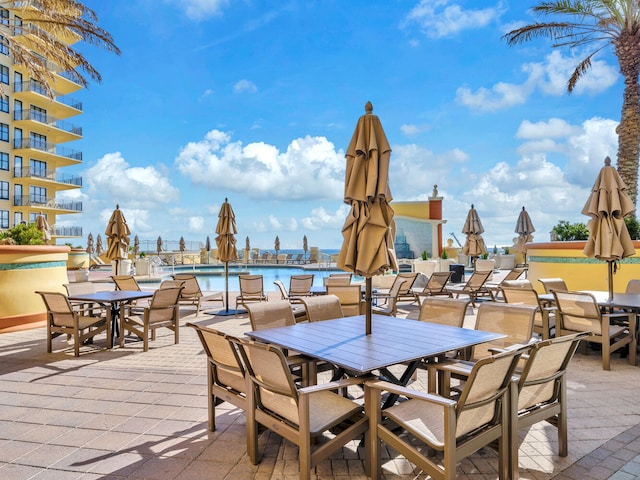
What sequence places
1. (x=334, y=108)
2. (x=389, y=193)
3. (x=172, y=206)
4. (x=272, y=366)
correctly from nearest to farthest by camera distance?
(x=272, y=366) < (x=389, y=193) < (x=334, y=108) < (x=172, y=206)

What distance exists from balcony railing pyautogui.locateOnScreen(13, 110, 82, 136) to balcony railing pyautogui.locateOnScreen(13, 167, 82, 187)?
3.27 metres

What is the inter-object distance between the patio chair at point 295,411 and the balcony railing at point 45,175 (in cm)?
3128

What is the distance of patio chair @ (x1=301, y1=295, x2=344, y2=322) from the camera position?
168 inches

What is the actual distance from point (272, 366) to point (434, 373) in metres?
1.28

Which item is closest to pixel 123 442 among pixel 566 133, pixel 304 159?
pixel 566 133

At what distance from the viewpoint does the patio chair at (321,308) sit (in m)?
4.26

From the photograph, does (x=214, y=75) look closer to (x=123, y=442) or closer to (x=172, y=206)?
(x=172, y=206)

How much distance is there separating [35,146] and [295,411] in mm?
32882

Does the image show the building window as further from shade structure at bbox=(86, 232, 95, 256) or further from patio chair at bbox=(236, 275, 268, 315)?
patio chair at bbox=(236, 275, 268, 315)

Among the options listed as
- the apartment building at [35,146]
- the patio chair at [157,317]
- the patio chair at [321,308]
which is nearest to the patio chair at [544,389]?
the patio chair at [321,308]

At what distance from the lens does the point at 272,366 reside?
2396 mm

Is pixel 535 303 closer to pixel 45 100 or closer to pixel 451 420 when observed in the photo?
pixel 451 420

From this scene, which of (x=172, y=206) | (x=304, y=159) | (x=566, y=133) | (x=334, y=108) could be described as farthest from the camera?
(x=172, y=206)

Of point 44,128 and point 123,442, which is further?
point 44,128
